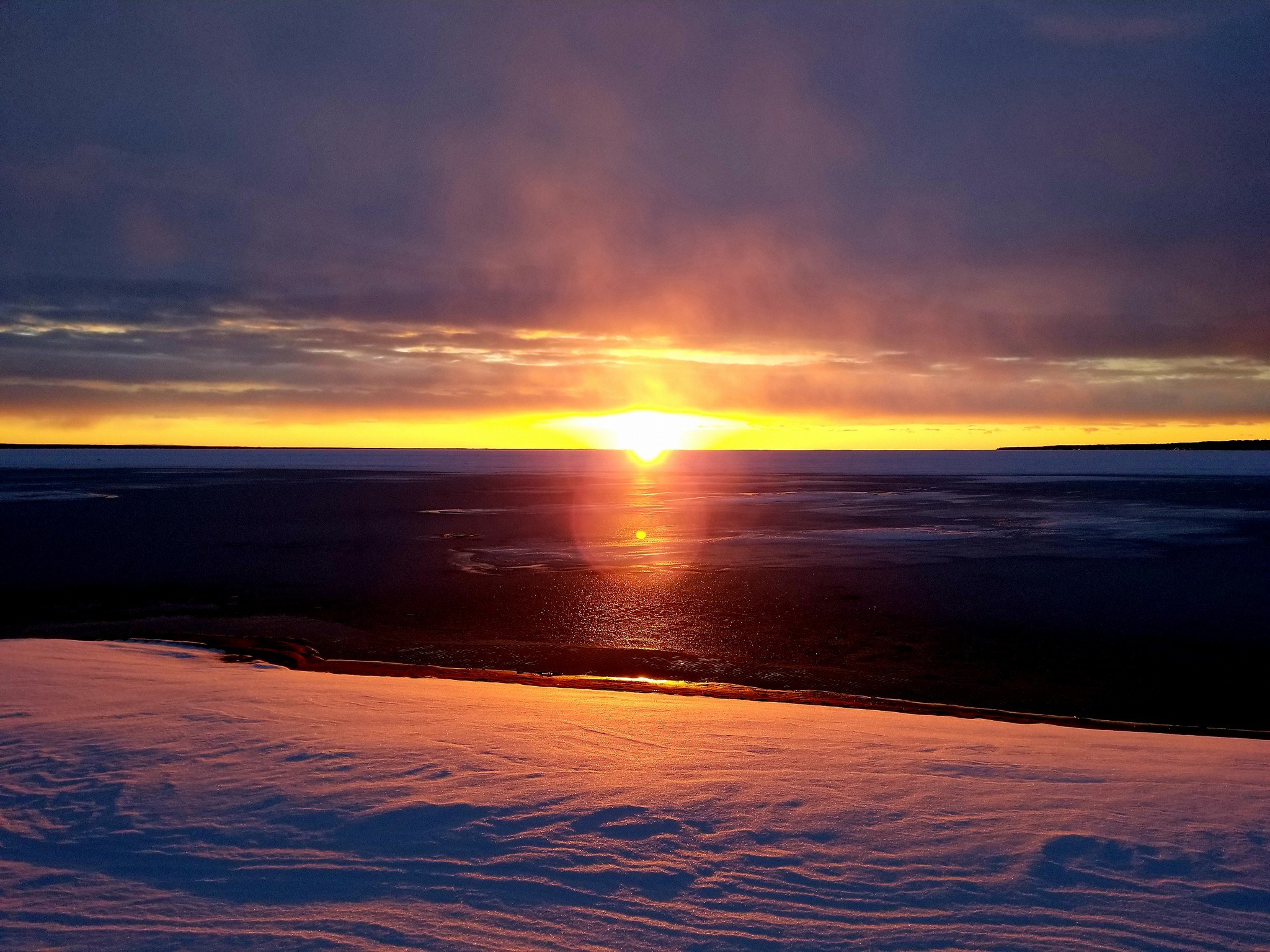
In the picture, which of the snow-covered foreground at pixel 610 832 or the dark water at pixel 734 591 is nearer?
the snow-covered foreground at pixel 610 832

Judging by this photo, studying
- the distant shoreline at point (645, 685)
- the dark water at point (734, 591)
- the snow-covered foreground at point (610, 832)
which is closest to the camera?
the snow-covered foreground at point (610, 832)

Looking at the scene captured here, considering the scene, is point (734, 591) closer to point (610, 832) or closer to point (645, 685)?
point (645, 685)

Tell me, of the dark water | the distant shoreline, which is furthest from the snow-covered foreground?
the dark water

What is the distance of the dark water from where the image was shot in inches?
401

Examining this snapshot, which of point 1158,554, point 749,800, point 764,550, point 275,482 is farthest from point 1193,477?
point 749,800

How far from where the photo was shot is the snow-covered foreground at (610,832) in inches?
149

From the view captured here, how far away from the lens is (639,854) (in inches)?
173

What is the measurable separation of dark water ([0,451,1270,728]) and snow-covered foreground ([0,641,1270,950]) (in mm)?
3227

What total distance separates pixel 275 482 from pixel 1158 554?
55496mm

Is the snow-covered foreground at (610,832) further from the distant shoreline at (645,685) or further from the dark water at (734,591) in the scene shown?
the dark water at (734,591)

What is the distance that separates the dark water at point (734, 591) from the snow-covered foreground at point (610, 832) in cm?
323

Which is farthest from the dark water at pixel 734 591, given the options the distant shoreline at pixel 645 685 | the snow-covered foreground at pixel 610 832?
the snow-covered foreground at pixel 610 832

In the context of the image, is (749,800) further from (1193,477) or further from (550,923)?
(1193,477)

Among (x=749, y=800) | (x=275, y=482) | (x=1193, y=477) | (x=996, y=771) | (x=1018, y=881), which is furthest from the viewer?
(x=1193, y=477)
